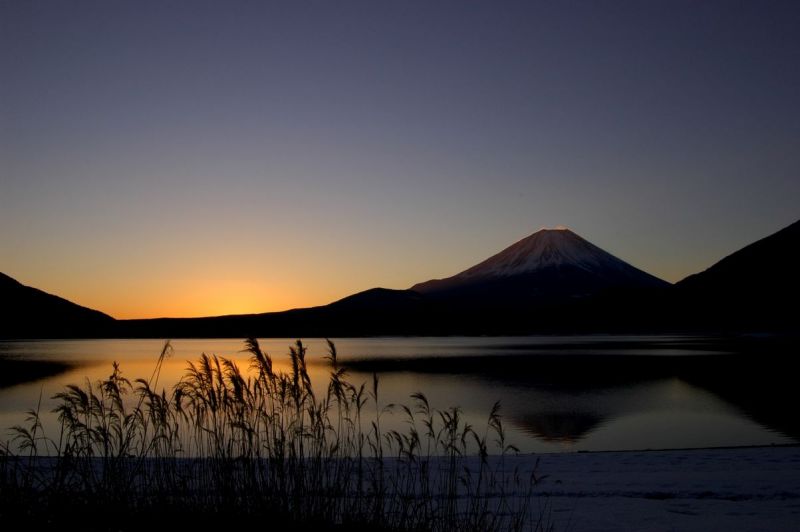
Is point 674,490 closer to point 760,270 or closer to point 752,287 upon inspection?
point 752,287

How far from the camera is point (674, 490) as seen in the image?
29.9ft

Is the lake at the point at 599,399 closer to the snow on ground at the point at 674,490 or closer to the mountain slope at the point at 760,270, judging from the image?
the snow on ground at the point at 674,490

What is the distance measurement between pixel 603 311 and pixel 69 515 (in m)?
187

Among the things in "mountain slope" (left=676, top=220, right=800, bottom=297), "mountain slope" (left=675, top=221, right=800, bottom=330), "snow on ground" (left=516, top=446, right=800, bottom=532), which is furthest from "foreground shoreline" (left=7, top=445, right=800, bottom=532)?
"mountain slope" (left=676, top=220, right=800, bottom=297)

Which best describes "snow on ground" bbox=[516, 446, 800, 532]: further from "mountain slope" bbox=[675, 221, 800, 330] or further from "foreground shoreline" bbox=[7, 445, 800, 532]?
"mountain slope" bbox=[675, 221, 800, 330]

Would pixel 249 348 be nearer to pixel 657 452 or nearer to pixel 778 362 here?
pixel 657 452

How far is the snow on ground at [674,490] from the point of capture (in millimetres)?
7328

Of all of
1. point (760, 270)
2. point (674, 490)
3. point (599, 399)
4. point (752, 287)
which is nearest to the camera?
point (674, 490)

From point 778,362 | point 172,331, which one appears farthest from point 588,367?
point 172,331

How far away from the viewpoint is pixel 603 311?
602 feet

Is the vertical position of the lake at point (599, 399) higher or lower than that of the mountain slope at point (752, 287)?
lower

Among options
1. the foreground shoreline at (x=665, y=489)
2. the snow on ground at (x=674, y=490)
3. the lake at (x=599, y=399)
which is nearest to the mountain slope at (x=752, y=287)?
the lake at (x=599, y=399)

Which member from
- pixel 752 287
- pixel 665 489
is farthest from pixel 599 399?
pixel 752 287

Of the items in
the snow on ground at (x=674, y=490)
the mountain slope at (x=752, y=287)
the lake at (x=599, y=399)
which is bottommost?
the lake at (x=599, y=399)
